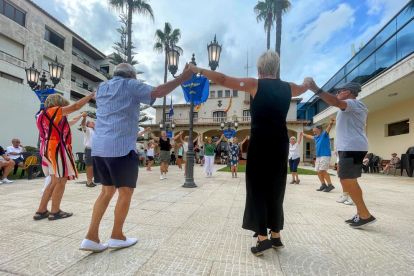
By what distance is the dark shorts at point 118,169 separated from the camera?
6.36 feet

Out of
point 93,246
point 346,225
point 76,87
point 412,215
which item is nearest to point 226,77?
point 93,246

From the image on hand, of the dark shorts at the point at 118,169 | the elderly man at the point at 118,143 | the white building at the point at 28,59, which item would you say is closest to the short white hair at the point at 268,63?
the elderly man at the point at 118,143

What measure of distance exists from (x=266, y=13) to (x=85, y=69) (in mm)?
20643

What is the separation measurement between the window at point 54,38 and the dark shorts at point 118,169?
2483cm

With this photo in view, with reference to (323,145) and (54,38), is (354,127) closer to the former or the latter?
(323,145)

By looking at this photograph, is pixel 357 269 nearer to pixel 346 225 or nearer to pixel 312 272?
pixel 312 272

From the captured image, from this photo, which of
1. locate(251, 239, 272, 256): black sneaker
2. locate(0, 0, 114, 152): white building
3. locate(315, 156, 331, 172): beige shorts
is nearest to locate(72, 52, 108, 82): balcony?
locate(0, 0, 114, 152): white building

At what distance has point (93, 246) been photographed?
1921 millimetres

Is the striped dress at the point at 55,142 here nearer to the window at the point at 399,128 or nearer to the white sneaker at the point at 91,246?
the white sneaker at the point at 91,246

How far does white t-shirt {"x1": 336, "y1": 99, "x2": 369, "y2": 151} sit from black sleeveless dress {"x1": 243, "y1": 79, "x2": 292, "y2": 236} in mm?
1343

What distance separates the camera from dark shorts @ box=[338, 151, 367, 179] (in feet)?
9.29

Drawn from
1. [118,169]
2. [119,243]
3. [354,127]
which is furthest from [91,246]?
[354,127]

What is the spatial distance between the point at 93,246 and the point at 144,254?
46cm

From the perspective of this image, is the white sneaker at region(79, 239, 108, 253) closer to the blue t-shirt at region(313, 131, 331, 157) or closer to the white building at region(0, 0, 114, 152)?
the blue t-shirt at region(313, 131, 331, 157)
